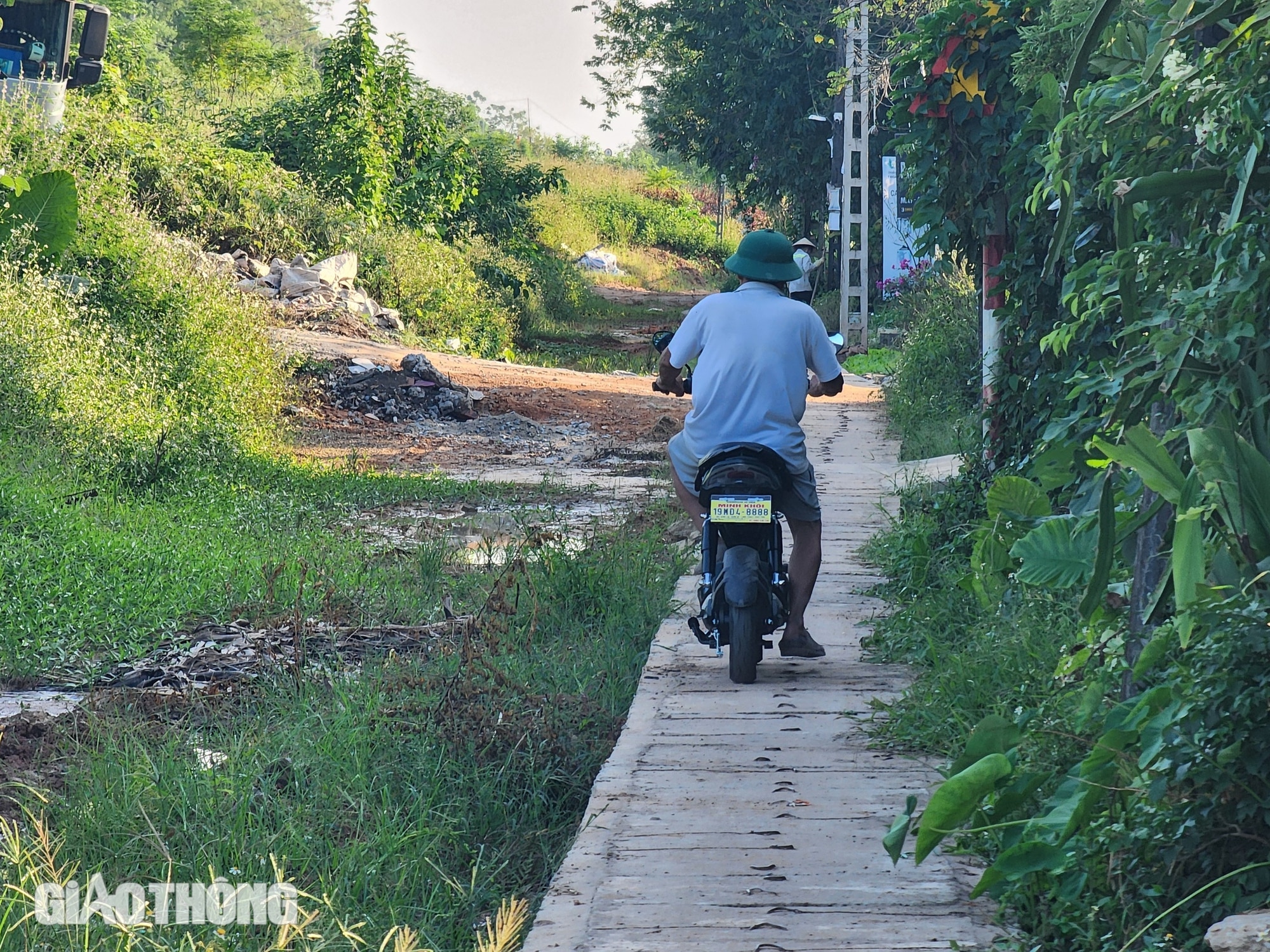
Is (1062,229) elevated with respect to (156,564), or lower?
elevated

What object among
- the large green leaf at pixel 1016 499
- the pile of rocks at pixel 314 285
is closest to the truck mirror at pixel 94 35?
the pile of rocks at pixel 314 285

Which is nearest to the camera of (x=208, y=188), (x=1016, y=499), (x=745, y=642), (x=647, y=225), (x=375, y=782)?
(x=1016, y=499)

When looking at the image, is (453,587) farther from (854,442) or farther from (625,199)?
(625,199)

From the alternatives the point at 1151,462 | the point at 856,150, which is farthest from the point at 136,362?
the point at 856,150

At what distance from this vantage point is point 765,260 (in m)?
5.22

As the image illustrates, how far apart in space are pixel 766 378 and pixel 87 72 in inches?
554

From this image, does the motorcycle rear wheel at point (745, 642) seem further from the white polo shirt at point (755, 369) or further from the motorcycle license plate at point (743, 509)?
the white polo shirt at point (755, 369)

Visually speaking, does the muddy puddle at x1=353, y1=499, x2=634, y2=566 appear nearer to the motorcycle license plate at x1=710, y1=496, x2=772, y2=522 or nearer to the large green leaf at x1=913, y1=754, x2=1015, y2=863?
the motorcycle license plate at x1=710, y1=496, x2=772, y2=522

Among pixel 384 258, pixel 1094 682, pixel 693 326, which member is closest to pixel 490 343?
pixel 384 258

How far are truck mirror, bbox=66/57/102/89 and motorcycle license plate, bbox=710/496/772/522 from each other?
14.1 meters

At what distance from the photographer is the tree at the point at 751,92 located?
84.1 ft

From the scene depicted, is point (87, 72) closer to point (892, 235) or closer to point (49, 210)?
point (49, 210)

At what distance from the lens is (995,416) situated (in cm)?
636

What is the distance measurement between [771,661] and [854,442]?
6911 mm
